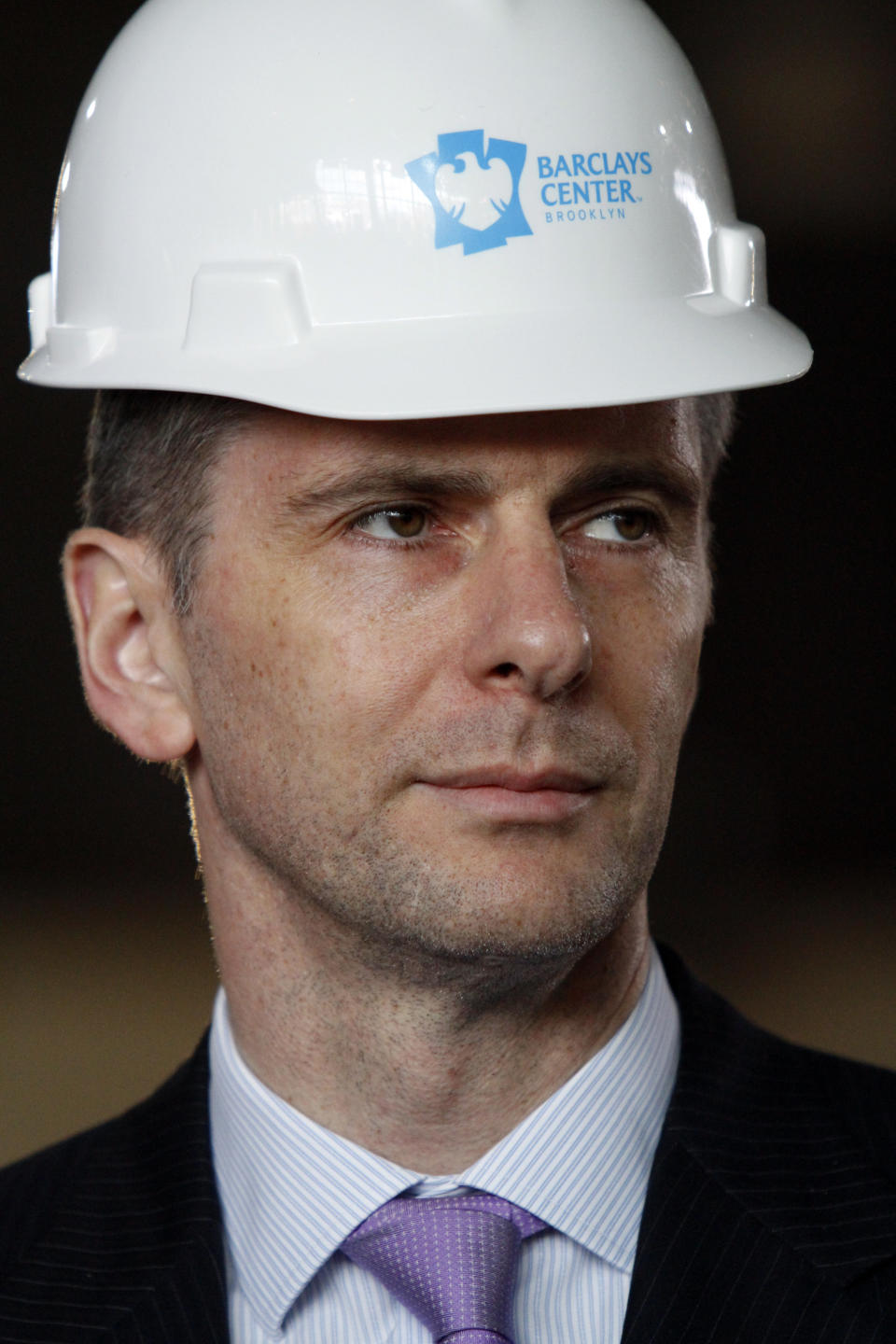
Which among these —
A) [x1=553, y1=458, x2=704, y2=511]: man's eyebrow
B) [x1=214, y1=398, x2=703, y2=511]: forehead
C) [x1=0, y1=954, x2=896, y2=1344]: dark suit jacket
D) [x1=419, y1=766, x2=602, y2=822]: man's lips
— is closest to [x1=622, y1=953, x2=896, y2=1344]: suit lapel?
[x1=0, y1=954, x2=896, y2=1344]: dark suit jacket

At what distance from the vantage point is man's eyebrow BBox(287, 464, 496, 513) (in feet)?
7.65

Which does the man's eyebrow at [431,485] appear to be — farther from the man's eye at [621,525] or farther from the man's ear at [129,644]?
the man's ear at [129,644]

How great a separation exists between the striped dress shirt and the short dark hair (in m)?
0.81

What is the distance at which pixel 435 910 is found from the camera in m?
2.31

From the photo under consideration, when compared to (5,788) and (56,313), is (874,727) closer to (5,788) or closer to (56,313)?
(5,788)

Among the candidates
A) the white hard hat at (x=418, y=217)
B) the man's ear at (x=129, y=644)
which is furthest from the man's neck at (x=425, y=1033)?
the white hard hat at (x=418, y=217)

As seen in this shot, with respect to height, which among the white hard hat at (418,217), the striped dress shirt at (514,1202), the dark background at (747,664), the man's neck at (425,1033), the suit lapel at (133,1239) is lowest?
the dark background at (747,664)

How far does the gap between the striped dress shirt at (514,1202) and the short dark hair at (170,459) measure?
0.81 metres

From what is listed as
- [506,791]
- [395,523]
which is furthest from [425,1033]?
[395,523]

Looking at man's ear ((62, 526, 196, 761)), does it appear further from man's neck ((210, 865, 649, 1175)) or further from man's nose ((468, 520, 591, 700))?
man's nose ((468, 520, 591, 700))

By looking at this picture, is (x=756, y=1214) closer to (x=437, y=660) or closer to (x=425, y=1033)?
(x=425, y=1033)

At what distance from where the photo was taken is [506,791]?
7.51ft

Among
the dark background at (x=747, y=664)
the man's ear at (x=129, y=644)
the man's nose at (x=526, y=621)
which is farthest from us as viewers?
the dark background at (x=747, y=664)

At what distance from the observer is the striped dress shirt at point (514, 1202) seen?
242cm
